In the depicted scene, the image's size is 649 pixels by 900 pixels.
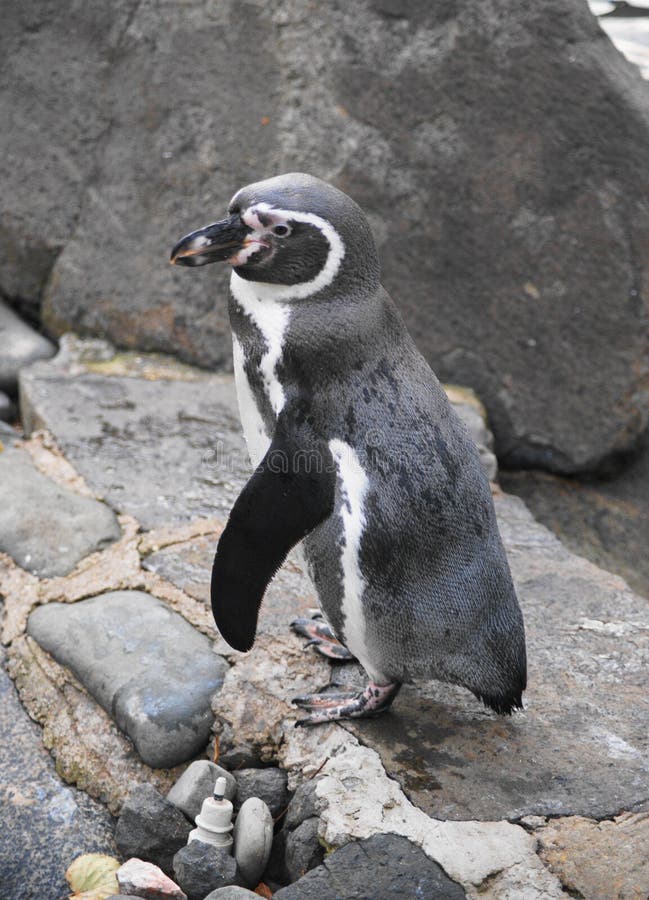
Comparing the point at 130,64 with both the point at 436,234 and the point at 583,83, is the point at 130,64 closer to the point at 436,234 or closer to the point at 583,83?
the point at 436,234

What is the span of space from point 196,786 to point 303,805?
25 centimetres

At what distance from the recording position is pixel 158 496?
10.3ft

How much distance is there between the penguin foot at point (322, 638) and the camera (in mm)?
2395

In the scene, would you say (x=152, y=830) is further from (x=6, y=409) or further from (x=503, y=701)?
(x=6, y=409)

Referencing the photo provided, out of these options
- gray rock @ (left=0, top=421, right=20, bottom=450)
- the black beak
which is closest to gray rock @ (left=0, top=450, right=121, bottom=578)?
gray rock @ (left=0, top=421, right=20, bottom=450)

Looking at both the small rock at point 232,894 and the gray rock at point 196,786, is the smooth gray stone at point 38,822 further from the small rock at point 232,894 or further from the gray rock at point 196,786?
the small rock at point 232,894

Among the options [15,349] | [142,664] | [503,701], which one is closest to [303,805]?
[503,701]

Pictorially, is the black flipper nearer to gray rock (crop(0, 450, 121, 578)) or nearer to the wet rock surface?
the wet rock surface

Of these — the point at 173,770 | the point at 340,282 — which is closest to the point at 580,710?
the point at 173,770

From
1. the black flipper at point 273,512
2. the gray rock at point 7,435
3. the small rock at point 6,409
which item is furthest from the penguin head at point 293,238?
the small rock at point 6,409

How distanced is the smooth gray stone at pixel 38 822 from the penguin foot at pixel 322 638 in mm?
593

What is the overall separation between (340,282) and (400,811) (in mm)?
1024

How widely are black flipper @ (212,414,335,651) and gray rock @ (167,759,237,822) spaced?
401mm

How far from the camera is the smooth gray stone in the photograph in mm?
2078
